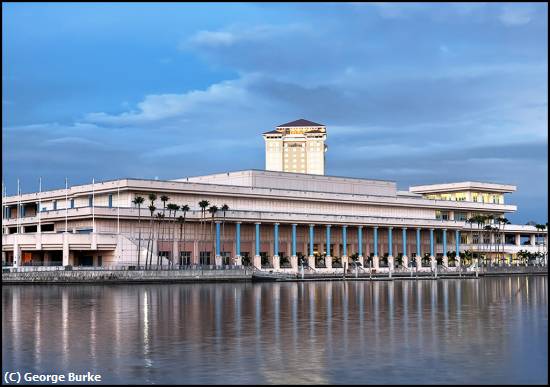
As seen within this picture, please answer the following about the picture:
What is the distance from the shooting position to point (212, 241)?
129m

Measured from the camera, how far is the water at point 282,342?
27969 mm

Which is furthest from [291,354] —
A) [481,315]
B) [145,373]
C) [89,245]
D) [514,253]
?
[514,253]

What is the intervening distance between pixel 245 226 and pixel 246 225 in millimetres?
253

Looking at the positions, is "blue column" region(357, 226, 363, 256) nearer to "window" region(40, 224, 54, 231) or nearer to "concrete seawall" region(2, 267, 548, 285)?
"concrete seawall" region(2, 267, 548, 285)

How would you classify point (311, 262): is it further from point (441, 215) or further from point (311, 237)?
point (441, 215)

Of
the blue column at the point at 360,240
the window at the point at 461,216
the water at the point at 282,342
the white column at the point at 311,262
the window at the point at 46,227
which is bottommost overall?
the water at the point at 282,342

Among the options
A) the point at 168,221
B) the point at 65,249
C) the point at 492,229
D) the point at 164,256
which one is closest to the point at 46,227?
the point at 65,249

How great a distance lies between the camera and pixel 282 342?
35.9m

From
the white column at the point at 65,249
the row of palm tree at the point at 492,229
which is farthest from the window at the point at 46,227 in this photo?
the row of palm tree at the point at 492,229

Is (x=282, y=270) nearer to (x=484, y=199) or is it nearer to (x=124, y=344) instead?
Answer: (x=484, y=199)

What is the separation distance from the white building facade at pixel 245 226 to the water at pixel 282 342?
59.6 m

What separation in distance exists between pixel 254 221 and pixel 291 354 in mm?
98809

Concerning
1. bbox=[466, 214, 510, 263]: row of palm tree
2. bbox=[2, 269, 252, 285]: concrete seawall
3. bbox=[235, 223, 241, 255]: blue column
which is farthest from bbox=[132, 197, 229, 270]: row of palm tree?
bbox=[466, 214, 510, 263]: row of palm tree

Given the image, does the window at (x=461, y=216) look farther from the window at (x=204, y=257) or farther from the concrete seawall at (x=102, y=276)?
the concrete seawall at (x=102, y=276)
